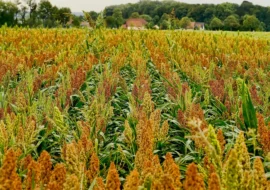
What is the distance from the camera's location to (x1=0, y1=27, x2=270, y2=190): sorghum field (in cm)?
95

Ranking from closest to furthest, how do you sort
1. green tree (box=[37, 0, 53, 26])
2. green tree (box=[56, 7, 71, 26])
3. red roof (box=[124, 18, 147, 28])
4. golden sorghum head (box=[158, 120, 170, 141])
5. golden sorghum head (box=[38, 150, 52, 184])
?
golden sorghum head (box=[38, 150, 52, 184]) → golden sorghum head (box=[158, 120, 170, 141]) → green tree (box=[56, 7, 71, 26]) → red roof (box=[124, 18, 147, 28]) → green tree (box=[37, 0, 53, 26])

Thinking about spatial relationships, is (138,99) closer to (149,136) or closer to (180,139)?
(180,139)

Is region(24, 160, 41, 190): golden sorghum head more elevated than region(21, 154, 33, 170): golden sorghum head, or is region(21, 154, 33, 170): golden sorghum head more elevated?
region(24, 160, 41, 190): golden sorghum head

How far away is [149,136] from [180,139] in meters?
1.02

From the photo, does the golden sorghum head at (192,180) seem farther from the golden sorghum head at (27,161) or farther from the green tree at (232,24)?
the green tree at (232,24)

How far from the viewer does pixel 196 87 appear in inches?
155

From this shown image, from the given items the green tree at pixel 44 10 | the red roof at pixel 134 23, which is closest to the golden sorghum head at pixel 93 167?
the red roof at pixel 134 23

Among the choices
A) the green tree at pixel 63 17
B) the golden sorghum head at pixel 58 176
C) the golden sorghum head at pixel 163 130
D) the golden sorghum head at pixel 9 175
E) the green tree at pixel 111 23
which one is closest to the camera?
the golden sorghum head at pixel 9 175

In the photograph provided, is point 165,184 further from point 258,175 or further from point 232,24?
point 232,24

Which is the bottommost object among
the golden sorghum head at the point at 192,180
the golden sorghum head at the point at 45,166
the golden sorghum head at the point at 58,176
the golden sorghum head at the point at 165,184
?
the golden sorghum head at the point at 45,166

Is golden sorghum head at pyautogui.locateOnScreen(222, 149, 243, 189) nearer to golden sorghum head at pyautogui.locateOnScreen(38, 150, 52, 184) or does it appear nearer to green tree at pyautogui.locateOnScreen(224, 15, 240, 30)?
golden sorghum head at pyautogui.locateOnScreen(38, 150, 52, 184)

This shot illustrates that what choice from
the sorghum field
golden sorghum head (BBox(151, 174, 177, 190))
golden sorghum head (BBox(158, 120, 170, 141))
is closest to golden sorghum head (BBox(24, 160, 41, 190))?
the sorghum field

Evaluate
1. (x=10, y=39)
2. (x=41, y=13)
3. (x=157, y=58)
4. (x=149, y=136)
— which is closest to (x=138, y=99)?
(x=149, y=136)

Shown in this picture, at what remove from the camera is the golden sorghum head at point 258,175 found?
895 millimetres
